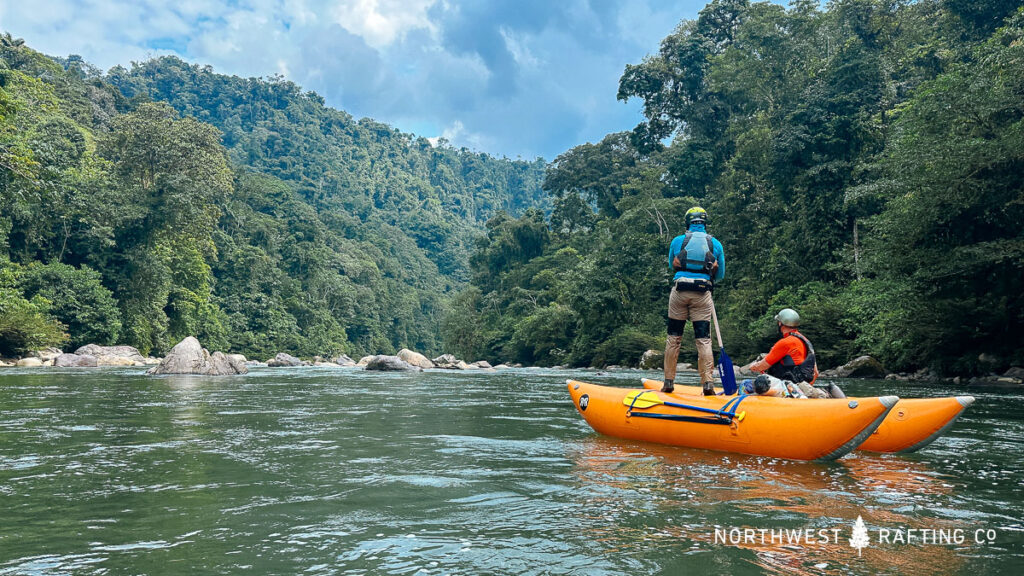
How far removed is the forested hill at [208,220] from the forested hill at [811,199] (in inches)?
628

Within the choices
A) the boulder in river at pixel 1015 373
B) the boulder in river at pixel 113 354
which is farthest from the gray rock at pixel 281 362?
the boulder in river at pixel 1015 373

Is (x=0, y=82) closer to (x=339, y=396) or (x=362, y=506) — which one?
(x=339, y=396)

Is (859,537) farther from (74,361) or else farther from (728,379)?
(74,361)

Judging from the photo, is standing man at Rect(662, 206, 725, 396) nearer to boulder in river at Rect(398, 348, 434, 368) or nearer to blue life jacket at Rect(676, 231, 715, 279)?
blue life jacket at Rect(676, 231, 715, 279)

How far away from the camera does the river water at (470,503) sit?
2756mm

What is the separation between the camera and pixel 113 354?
93.6ft

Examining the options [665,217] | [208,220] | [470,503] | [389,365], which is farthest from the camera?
[208,220]

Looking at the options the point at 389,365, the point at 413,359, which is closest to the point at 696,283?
the point at 389,365

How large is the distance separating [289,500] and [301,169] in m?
88.8

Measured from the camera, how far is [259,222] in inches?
2138

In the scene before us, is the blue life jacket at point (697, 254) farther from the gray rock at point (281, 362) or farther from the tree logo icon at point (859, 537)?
the gray rock at point (281, 362)

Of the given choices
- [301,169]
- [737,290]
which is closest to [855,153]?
[737,290]

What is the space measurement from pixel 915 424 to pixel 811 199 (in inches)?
751

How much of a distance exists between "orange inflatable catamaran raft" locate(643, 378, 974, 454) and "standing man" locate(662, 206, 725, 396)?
4.87 feet
